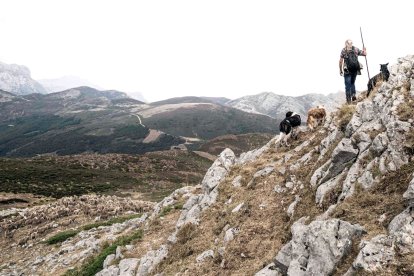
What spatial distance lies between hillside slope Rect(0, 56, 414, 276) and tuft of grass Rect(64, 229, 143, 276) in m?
0.07

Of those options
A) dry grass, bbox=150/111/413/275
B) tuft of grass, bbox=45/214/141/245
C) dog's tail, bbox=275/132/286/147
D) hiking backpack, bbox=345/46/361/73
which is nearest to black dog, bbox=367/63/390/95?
hiking backpack, bbox=345/46/361/73

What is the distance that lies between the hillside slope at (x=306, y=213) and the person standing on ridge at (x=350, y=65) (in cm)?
229

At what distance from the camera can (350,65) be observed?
58.6ft

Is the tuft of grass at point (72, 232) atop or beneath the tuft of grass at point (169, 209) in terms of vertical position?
beneath

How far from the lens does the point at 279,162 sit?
17.4 metres

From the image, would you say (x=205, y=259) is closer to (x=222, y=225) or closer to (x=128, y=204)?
(x=222, y=225)

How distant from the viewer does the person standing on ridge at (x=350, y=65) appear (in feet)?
58.5

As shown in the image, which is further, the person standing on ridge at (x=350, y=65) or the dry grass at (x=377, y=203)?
the person standing on ridge at (x=350, y=65)

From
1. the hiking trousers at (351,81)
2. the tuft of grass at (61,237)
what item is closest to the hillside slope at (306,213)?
the hiking trousers at (351,81)

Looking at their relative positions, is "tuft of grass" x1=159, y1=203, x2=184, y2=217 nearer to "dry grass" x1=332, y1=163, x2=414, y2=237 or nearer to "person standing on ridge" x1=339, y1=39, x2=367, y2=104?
"person standing on ridge" x1=339, y1=39, x2=367, y2=104

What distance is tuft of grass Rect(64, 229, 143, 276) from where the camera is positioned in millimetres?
18016

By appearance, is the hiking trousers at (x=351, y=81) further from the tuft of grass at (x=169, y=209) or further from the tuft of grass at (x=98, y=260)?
the tuft of grass at (x=98, y=260)

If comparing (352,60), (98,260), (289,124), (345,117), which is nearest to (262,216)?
(345,117)

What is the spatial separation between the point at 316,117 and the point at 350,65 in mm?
3719
